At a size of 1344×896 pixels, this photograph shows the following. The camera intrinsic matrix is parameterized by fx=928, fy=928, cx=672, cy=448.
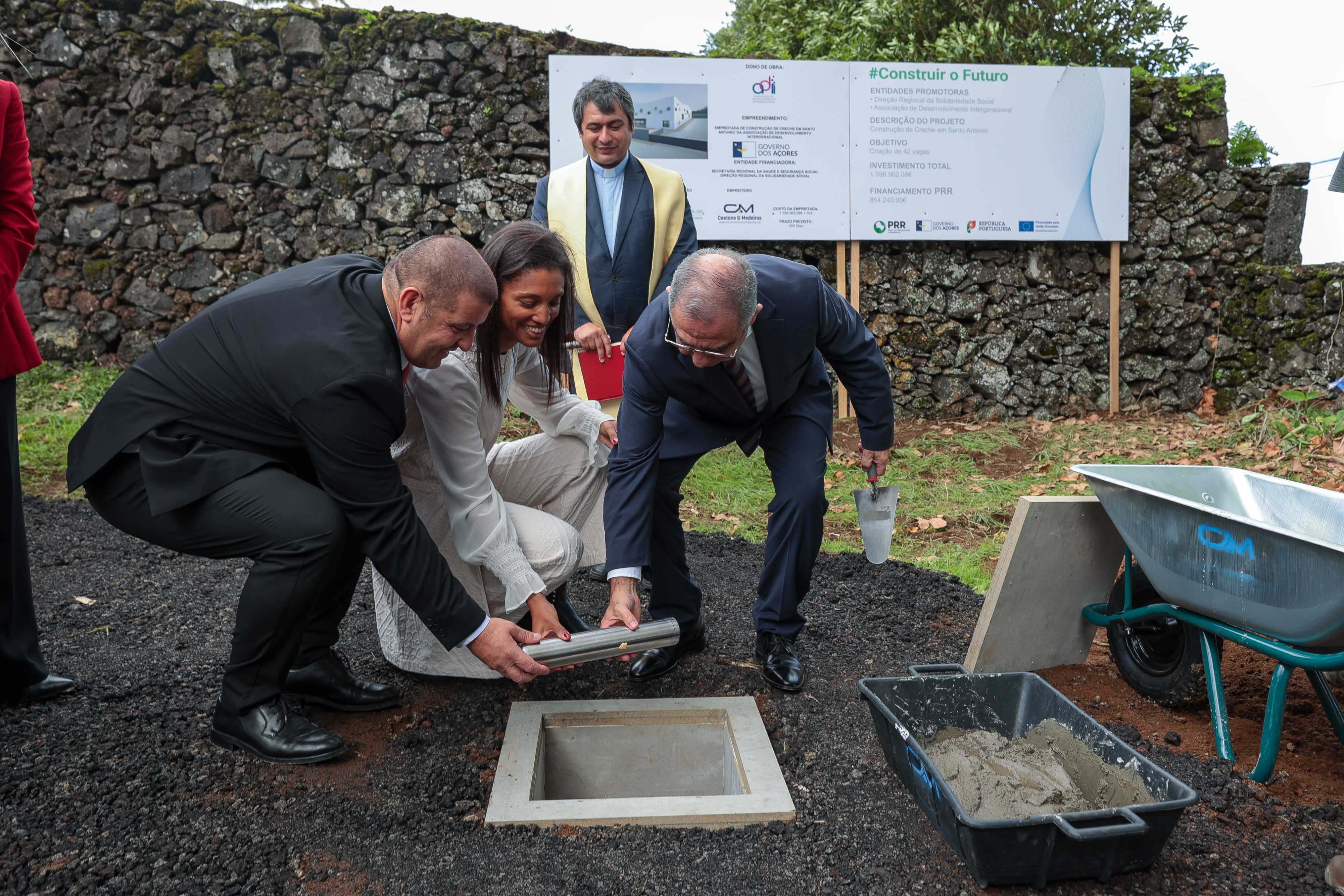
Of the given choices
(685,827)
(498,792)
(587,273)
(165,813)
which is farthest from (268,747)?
(587,273)

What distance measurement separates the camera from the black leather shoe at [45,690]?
267 cm

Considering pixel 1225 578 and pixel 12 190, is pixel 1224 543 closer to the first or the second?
pixel 1225 578

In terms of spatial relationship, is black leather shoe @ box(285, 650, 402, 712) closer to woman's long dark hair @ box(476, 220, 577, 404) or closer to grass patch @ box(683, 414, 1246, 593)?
woman's long dark hair @ box(476, 220, 577, 404)

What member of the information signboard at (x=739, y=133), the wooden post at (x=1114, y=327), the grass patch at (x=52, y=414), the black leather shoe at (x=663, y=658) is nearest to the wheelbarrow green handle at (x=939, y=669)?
the black leather shoe at (x=663, y=658)

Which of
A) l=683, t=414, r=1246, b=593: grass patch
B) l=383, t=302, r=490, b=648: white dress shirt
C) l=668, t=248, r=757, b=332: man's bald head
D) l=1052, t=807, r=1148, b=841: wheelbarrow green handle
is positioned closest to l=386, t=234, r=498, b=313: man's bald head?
l=383, t=302, r=490, b=648: white dress shirt

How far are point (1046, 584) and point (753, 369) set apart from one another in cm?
113

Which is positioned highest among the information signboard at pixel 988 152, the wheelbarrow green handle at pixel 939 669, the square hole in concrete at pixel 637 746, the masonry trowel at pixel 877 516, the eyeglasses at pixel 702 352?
the information signboard at pixel 988 152

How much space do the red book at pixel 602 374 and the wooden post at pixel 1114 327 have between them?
5.20 metres

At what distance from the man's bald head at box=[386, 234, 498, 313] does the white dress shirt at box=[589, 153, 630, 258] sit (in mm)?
1810

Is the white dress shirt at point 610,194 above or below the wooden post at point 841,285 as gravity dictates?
above

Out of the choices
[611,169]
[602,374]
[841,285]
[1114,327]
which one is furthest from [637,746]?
[1114,327]

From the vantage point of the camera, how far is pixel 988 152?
696 cm

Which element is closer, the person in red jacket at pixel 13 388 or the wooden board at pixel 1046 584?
the person in red jacket at pixel 13 388

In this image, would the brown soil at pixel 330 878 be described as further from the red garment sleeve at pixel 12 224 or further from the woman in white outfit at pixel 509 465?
the red garment sleeve at pixel 12 224
